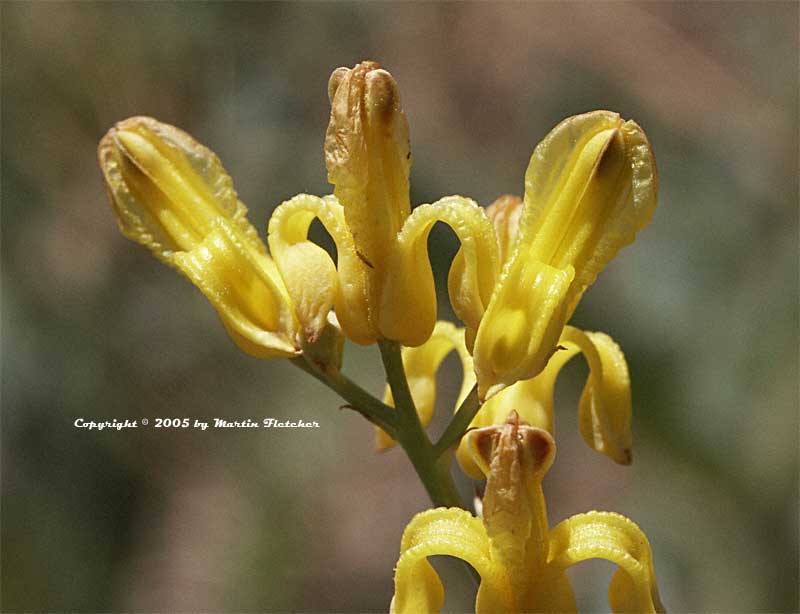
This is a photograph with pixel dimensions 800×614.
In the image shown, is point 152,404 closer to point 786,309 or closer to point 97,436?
point 97,436

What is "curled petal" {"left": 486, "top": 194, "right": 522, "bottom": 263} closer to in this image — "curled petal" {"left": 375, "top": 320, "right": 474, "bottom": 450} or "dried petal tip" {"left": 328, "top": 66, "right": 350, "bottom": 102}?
"curled petal" {"left": 375, "top": 320, "right": 474, "bottom": 450}

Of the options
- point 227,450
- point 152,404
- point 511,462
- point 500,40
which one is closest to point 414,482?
point 227,450

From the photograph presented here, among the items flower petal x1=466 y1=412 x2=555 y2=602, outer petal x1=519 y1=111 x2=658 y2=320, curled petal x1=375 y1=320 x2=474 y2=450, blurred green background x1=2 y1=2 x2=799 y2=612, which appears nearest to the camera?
flower petal x1=466 y1=412 x2=555 y2=602

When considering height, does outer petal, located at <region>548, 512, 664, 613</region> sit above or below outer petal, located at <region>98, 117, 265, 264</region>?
below

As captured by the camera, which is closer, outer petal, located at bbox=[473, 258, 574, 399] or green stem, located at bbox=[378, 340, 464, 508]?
outer petal, located at bbox=[473, 258, 574, 399]

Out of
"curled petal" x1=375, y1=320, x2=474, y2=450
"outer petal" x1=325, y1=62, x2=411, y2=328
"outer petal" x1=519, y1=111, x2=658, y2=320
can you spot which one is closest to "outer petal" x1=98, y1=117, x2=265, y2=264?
"outer petal" x1=325, y1=62, x2=411, y2=328

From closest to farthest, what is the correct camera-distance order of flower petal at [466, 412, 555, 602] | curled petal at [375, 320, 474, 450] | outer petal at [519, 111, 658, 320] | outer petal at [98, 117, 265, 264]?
flower petal at [466, 412, 555, 602] → outer petal at [519, 111, 658, 320] → outer petal at [98, 117, 265, 264] → curled petal at [375, 320, 474, 450]

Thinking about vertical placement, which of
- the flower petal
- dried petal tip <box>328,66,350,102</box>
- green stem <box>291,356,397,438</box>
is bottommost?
the flower petal
